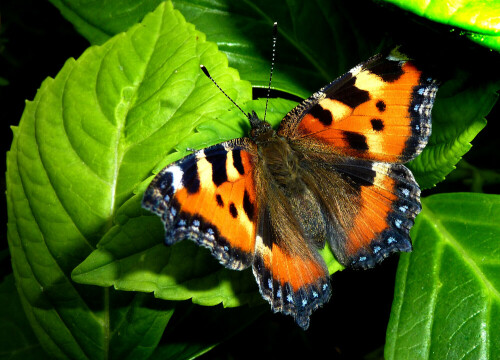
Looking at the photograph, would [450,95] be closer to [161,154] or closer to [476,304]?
[476,304]

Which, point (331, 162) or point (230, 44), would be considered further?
point (230, 44)

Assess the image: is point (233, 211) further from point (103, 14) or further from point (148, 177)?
point (103, 14)

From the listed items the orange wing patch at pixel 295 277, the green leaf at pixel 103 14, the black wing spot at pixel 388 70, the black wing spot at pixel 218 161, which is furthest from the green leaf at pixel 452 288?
the green leaf at pixel 103 14

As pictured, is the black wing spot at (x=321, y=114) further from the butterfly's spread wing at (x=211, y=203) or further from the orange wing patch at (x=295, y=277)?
the orange wing patch at (x=295, y=277)

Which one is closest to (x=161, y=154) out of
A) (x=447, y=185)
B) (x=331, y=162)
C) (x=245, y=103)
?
(x=245, y=103)

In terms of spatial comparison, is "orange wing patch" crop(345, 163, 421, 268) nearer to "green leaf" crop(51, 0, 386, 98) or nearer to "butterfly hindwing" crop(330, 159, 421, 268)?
"butterfly hindwing" crop(330, 159, 421, 268)

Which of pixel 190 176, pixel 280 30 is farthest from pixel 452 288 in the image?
pixel 280 30
